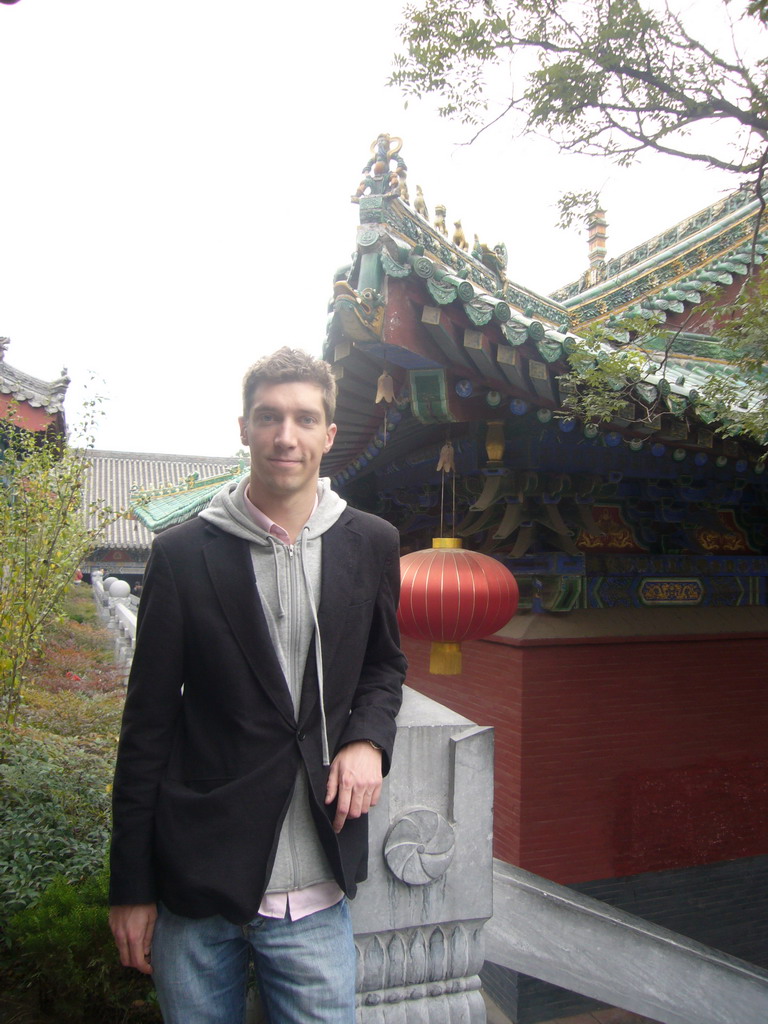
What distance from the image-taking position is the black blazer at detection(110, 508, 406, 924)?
1246mm

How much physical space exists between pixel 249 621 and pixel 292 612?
9 cm

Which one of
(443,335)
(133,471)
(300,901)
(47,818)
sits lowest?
(47,818)

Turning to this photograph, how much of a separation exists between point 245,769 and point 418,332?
205cm

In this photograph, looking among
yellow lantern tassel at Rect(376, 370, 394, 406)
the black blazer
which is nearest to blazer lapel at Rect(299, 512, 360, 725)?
the black blazer

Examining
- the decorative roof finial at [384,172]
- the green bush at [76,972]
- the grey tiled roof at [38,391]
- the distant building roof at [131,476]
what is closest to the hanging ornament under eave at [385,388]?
the decorative roof finial at [384,172]

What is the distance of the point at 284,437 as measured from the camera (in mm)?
1374

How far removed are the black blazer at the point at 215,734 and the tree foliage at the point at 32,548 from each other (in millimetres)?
3499

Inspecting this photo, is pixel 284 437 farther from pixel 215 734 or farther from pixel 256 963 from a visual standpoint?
pixel 256 963

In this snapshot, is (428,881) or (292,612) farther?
(428,881)

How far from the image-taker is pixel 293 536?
144 cm

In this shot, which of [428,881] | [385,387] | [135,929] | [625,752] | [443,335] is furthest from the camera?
[625,752]

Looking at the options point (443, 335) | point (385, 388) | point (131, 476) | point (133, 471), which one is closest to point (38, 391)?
point (385, 388)

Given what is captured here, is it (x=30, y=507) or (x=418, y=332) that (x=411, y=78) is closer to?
(x=418, y=332)

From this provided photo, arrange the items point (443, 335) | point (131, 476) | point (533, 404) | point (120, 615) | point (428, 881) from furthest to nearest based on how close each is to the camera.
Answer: point (131, 476), point (120, 615), point (533, 404), point (443, 335), point (428, 881)
